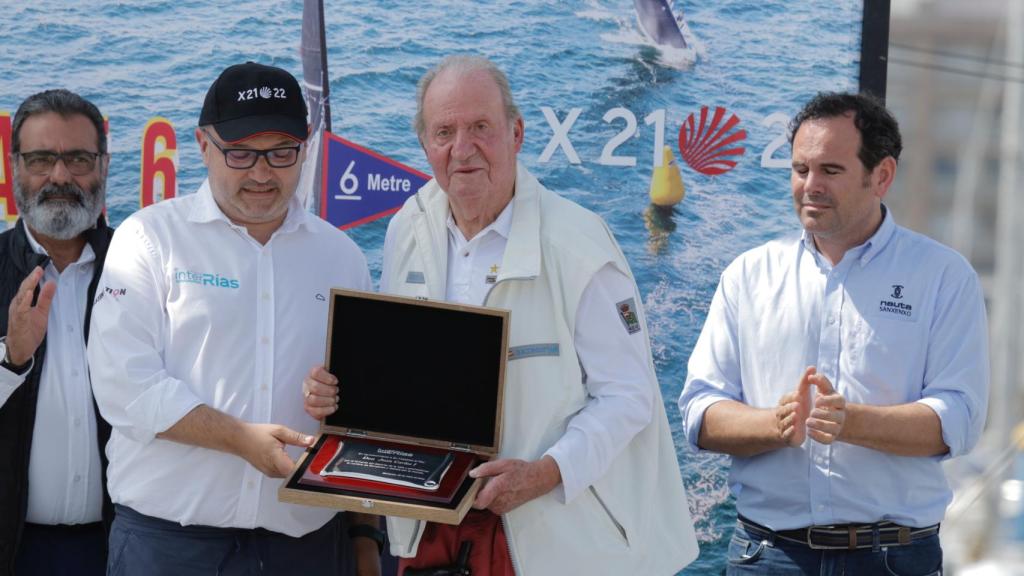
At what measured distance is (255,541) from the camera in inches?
106

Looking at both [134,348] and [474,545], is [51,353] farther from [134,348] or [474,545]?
[474,545]

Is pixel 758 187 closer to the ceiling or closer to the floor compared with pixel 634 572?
closer to the ceiling

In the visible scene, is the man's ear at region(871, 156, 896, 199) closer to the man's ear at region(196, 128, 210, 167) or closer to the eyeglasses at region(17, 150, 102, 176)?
the man's ear at region(196, 128, 210, 167)

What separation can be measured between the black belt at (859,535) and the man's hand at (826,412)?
0.30m

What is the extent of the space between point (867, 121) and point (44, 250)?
236cm

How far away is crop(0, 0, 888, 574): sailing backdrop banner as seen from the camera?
390cm

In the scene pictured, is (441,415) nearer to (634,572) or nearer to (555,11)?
(634,572)

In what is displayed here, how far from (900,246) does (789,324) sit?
1.20ft

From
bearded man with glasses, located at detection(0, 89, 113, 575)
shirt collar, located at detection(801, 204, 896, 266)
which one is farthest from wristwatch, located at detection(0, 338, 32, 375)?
shirt collar, located at detection(801, 204, 896, 266)

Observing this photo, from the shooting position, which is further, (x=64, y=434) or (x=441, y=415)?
(x=64, y=434)

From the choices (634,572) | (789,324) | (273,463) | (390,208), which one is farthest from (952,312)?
(390,208)

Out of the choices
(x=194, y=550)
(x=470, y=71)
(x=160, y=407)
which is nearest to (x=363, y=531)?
(x=194, y=550)

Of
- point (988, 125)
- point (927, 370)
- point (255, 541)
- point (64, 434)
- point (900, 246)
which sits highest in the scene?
point (988, 125)

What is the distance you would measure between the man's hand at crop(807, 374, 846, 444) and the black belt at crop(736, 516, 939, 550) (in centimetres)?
30
